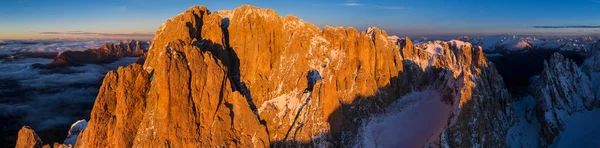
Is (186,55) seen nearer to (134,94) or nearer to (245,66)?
(134,94)

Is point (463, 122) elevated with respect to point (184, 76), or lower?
lower

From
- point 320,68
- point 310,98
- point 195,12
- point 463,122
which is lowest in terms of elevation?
point 463,122

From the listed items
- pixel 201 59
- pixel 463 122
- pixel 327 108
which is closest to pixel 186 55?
pixel 201 59

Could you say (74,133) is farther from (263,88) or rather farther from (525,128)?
(525,128)

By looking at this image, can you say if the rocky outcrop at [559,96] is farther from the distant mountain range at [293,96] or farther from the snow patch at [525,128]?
the snow patch at [525,128]

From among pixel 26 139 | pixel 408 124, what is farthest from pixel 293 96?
pixel 26 139

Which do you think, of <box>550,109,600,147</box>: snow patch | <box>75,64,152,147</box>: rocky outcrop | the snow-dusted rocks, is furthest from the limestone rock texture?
<box>550,109,600,147</box>: snow patch
